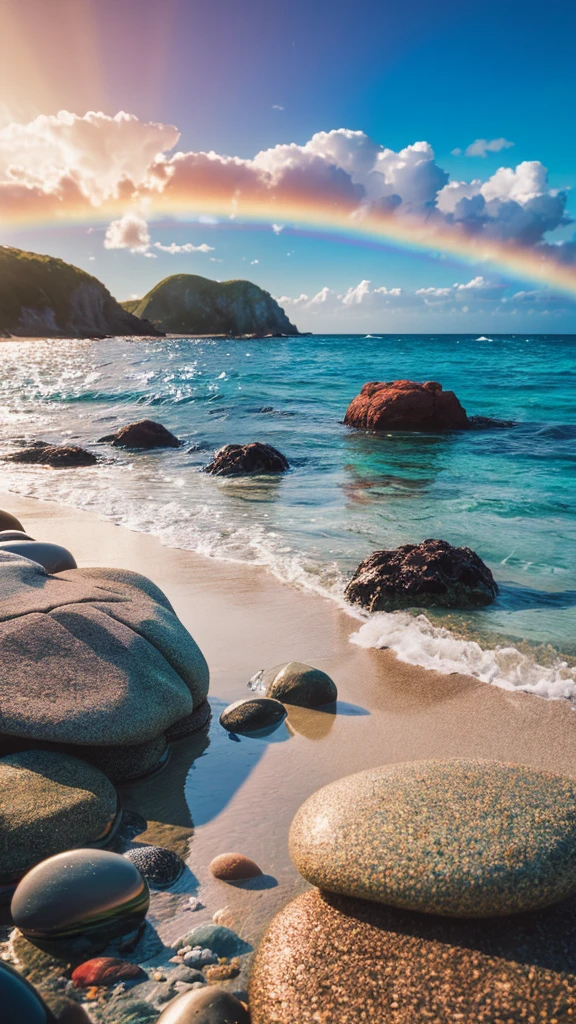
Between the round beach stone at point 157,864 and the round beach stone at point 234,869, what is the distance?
0.15 metres

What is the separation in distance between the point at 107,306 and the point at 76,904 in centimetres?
11770

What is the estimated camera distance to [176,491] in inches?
419

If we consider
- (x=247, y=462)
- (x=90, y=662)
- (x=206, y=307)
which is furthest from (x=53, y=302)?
(x=90, y=662)

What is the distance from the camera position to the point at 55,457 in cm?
1329

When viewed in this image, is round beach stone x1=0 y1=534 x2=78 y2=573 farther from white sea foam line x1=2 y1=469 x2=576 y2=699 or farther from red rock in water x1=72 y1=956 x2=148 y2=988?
red rock in water x1=72 y1=956 x2=148 y2=988

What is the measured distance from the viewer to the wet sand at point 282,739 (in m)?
2.66

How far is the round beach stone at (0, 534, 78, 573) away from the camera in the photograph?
496 cm

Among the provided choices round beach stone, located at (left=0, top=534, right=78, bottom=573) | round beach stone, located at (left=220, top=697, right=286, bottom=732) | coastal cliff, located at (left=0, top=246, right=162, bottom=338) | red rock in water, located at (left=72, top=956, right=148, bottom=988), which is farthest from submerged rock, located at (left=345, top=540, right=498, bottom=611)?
coastal cliff, located at (left=0, top=246, right=162, bottom=338)

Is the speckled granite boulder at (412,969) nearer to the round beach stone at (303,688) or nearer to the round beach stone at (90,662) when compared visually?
the round beach stone at (90,662)

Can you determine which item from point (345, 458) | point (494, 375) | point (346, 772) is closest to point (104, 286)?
point (494, 375)

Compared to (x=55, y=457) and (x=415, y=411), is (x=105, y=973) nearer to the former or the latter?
(x=55, y=457)

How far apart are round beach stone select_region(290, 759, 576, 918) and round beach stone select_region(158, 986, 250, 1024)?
473 mm

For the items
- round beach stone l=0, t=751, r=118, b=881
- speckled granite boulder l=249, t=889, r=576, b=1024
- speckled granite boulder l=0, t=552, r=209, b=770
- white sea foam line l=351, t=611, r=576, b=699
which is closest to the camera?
speckled granite boulder l=249, t=889, r=576, b=1024

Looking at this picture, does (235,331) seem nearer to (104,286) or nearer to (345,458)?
(104,286)
